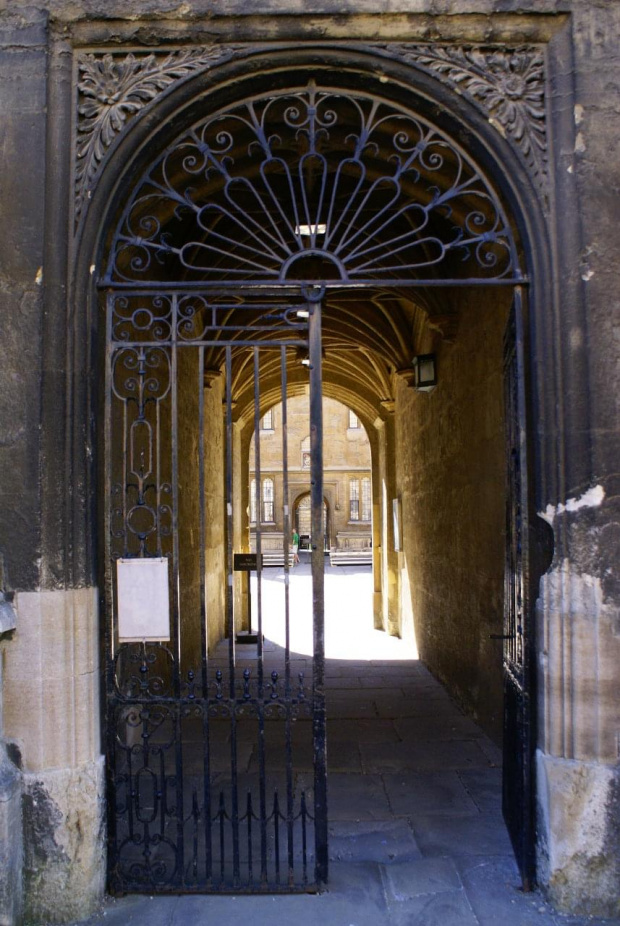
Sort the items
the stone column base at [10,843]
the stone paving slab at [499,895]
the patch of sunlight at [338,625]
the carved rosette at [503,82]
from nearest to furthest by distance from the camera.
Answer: the stone column base at [10,843] → the stone paving slab at [499,895] → the carved rosette at [503,82] → the patch of sunlight at [338,625]

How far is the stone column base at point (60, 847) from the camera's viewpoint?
3.29m

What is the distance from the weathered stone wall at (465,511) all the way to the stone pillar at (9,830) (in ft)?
11.5

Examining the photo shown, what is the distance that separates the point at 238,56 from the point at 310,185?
4.09 feet

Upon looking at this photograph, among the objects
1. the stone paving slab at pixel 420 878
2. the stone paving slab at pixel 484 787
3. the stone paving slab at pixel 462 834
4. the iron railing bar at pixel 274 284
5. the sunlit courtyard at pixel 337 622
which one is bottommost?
the sunlit courtyard at pixel 337 622

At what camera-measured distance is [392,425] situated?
13.0 meters

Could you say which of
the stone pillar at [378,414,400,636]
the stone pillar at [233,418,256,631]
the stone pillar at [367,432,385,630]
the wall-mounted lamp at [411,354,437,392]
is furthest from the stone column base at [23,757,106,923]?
the stone pillar at [367,432,385,630]

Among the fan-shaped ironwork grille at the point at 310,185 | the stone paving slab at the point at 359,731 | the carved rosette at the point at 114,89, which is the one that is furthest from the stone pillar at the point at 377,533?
the carved rosette at the point at 114,89

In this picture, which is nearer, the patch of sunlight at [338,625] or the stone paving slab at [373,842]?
the stone paving slab at [373,842]

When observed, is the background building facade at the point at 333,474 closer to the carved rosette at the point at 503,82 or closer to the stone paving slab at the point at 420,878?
the stone paving slab at the point at 420,878

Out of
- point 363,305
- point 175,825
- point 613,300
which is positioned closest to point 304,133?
point 613,300

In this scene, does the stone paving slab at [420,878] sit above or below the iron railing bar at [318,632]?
below

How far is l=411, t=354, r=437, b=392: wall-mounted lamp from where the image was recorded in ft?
26.6

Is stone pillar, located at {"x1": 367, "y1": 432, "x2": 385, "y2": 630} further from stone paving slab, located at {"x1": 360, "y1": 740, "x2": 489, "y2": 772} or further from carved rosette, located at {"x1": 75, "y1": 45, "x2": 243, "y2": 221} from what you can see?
carved rosette, located at {"x1": 75, "y1": 45, "x2": 243, "y2": 221}

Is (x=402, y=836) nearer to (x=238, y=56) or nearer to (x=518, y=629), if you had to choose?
(x=518, y=629)
